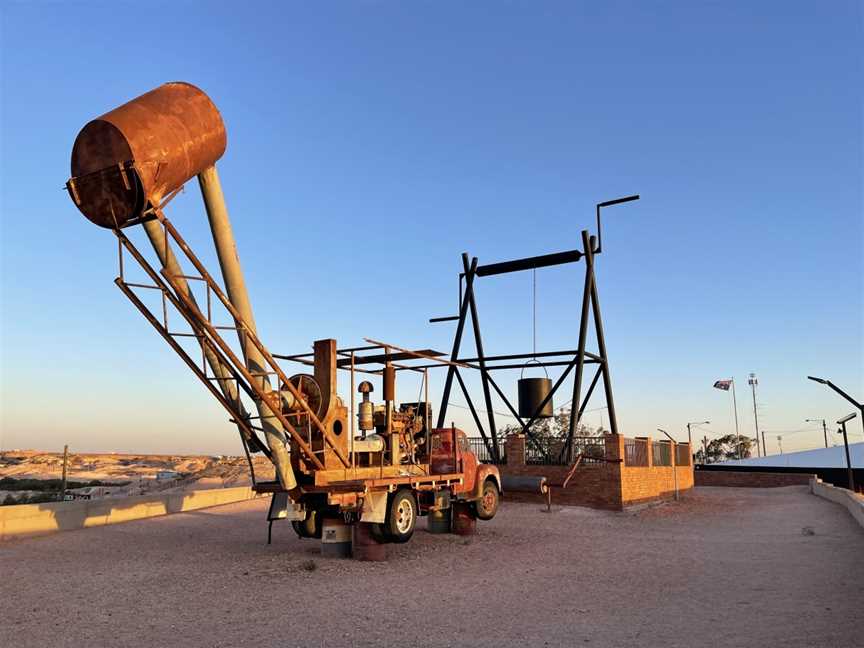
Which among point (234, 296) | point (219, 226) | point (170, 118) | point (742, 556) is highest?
point (170, 118)

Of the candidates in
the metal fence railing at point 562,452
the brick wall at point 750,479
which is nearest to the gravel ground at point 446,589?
the metal fence railing at point 562,452

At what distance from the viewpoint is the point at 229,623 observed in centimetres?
855

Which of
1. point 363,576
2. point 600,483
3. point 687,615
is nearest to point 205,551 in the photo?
point 363,576

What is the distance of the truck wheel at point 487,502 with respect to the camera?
17.3 m

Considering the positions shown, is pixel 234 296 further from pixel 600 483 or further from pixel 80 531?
pixel 600 483

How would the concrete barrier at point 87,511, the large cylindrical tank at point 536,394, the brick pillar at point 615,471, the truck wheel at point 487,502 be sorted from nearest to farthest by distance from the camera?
1. the concrete barrier at point 87,511
2. the truck wheel at point 487,502
3. the brick pillar at point 615,471
4. the large cylindrical tank at point 536,394

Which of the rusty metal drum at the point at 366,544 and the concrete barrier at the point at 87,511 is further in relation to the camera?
the concrete barrier at the point at 87,511

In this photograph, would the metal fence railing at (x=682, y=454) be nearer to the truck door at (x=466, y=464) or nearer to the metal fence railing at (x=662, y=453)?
the metal fence railing at (x=662, y=453)

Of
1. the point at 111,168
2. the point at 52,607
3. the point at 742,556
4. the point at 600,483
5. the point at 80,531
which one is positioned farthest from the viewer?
the point at 600,483

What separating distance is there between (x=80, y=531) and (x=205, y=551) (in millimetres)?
5287

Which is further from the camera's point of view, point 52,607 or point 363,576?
point 363,576

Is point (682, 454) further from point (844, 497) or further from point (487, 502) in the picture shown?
point (487, 502)

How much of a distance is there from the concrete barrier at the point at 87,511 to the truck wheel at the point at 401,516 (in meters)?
9.19

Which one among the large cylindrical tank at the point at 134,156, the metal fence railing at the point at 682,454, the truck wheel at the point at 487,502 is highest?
the large cylindrical tank at the point at 134,156
